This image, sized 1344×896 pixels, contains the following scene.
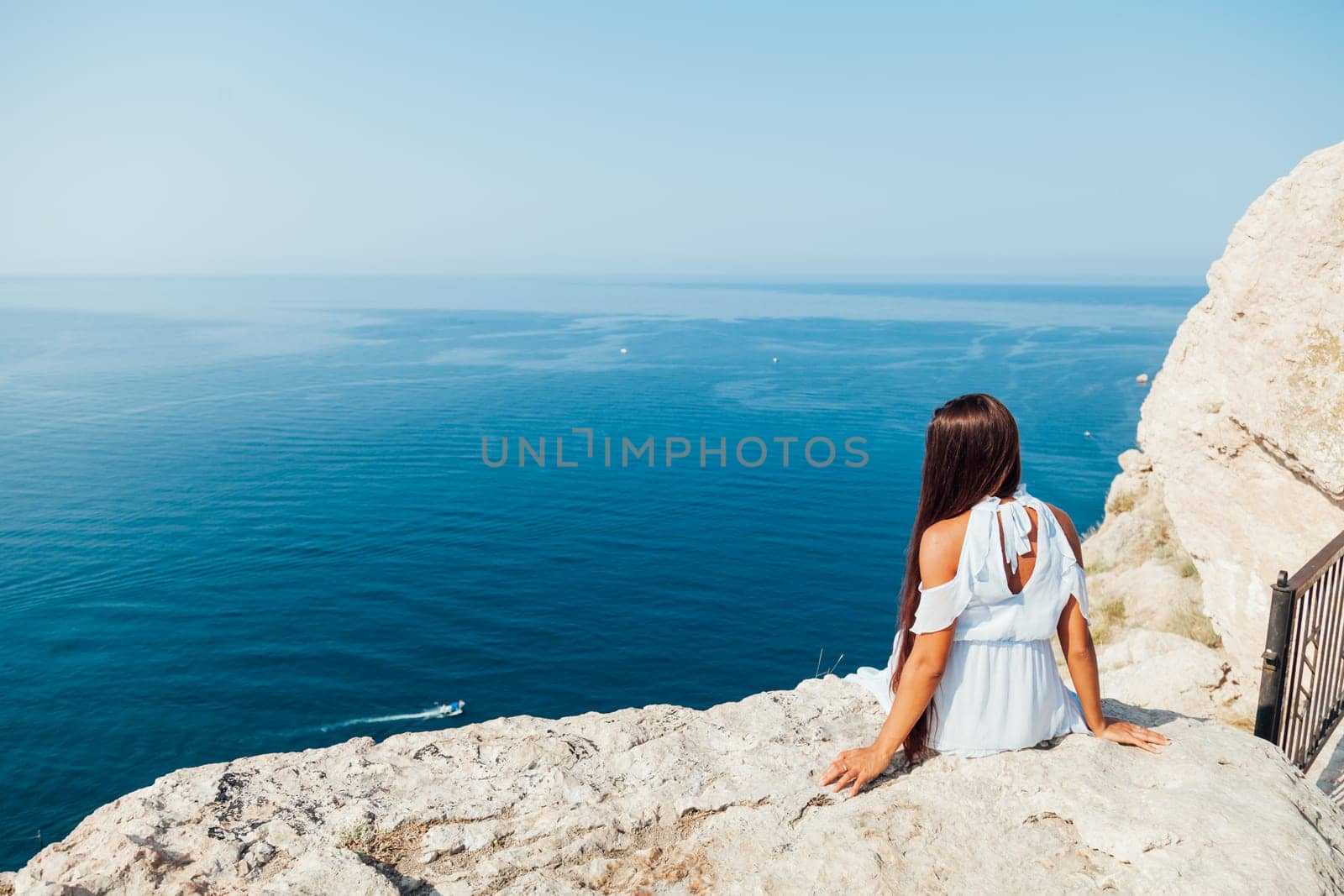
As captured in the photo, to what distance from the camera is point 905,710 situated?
370cm

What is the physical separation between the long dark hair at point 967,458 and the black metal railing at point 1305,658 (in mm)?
2131

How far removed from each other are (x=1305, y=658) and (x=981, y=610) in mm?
3536

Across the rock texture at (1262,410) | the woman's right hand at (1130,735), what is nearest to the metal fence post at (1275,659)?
the woman's right hand at (1130,735)

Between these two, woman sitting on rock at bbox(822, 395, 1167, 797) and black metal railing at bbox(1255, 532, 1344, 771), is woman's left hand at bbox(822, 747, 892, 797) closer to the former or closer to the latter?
woman sitting on rock at bbox(822, 395, 1167, 797)

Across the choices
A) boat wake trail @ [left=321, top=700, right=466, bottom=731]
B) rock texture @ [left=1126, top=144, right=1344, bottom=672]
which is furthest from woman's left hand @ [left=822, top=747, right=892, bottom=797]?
boat wake trail @ [left=321, top=700, right=466, bottom=731]

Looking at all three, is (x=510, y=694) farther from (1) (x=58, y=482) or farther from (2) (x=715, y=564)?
(1) (x=58, y=482)

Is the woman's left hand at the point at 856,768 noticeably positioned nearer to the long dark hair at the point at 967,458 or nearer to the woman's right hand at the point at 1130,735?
the long dark hair at the point at 967,458

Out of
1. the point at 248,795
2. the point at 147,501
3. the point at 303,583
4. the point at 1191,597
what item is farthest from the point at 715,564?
the point at 248,795

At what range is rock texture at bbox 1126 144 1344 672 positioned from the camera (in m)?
7.35

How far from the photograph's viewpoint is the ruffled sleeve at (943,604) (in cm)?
356

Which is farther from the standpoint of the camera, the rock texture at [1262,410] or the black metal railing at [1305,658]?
the rock texture at [1262,410]

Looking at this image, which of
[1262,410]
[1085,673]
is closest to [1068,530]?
[1085,673]

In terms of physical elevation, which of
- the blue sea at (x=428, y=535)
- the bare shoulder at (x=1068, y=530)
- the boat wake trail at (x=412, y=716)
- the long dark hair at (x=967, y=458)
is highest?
the long dark hair at (x=967, y=458)

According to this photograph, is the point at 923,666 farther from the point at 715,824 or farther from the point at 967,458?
Result: the point at 715,824
